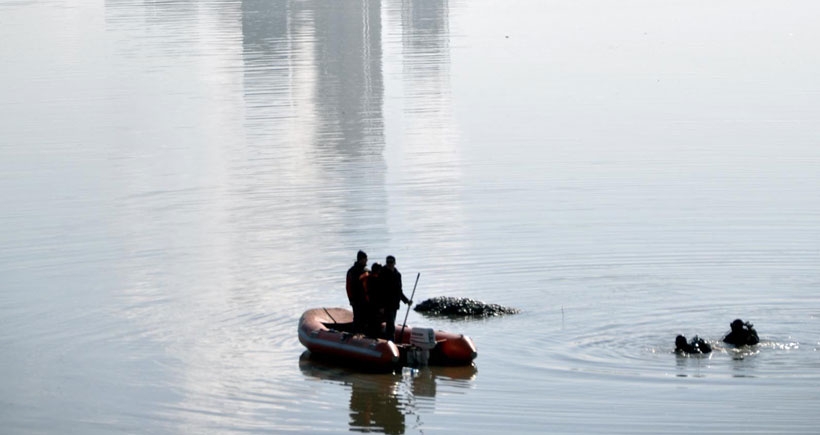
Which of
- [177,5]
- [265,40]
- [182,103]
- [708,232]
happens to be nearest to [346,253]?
[708,232]

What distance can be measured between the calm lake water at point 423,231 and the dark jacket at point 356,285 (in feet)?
3.11

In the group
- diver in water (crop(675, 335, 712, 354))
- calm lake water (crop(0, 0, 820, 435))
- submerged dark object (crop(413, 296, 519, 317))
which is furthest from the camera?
submerged dark object (crop(413, 296, 519, 317))

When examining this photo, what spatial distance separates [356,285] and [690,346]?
4285mm

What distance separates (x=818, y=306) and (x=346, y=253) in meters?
7.81

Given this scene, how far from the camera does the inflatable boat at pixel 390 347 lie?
19.1 metres

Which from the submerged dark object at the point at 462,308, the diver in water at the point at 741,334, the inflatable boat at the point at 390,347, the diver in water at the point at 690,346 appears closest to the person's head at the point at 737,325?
the diver in water at the point at 741,334

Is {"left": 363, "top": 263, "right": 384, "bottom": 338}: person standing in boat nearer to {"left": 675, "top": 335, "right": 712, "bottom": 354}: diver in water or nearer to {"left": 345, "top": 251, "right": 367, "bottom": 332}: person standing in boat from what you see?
{"left": 345, "top": 251, "right": 367, "bottom": 332}: person standing in boat

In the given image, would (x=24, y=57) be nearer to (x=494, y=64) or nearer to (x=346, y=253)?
(x=494, y=64)

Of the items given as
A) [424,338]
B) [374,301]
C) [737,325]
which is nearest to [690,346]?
[737,325]

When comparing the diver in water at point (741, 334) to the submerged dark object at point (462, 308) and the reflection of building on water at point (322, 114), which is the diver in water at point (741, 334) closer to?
the submerged dark object at point (462, 308)

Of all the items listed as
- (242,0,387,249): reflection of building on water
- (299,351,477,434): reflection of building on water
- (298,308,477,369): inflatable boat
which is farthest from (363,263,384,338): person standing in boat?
(242,0,387,249): reflection of building on water

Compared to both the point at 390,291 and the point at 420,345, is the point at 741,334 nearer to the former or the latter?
the point at 420,345

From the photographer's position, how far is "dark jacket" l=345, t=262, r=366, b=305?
1967cm

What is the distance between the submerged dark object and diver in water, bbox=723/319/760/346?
3.46 meters
